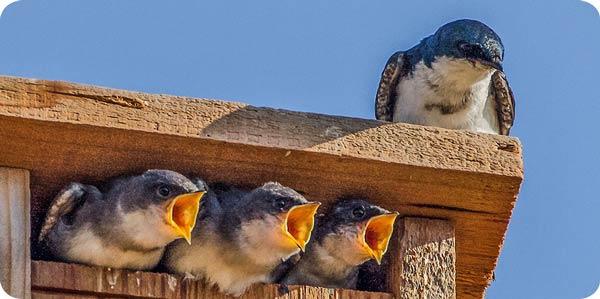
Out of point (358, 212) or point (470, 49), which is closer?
point (358, 212)

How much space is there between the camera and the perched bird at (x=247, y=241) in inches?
127

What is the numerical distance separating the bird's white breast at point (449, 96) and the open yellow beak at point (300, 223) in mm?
1370

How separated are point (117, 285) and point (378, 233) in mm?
572

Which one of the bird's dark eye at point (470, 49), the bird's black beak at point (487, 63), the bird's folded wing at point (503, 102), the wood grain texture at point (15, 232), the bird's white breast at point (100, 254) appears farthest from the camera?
the bird's folded wing at point (503, 102)

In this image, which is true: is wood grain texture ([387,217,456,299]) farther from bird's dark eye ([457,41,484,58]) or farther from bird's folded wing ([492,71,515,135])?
bird's folded wing ([492,71,515,135])

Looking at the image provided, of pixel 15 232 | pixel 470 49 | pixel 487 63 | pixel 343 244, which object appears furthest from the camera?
pixel 470 49

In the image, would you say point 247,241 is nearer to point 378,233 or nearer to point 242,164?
point 242,164

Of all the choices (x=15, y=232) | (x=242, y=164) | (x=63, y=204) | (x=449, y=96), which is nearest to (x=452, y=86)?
(x=449, y=96)

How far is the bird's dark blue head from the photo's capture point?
4.49 m

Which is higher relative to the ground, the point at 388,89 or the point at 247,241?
the point at 388,89

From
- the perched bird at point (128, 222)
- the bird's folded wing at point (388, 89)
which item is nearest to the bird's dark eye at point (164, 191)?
the perched bird at point (128, 222)

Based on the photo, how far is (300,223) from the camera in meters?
3.26

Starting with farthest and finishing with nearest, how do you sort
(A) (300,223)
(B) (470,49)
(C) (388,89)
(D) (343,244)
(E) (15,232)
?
(C) (388,89)
(B) (470,49)
(D) (343,244)
(A) (300,223)
(E) (15,232)

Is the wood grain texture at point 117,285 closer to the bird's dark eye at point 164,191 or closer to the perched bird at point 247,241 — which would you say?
the perched bird at point 247,241
